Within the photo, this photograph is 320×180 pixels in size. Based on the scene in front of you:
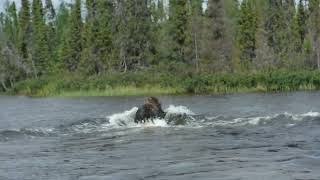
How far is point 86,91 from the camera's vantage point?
70000 mm

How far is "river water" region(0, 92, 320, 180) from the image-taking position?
15906 millimetres

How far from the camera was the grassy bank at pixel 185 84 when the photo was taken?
63.2 meters

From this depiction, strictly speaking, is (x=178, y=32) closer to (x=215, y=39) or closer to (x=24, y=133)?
(x=215, y=39)

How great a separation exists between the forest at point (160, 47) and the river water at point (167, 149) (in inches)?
1494

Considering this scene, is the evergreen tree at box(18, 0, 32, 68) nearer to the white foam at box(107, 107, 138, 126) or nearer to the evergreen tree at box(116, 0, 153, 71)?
the evergreen tree at box(116, 0, 153, 71)

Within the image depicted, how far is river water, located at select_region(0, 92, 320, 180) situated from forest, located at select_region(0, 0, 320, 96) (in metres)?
38.0

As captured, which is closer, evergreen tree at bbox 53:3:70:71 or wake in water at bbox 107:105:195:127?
wake in water at bbox 107:105:195:127

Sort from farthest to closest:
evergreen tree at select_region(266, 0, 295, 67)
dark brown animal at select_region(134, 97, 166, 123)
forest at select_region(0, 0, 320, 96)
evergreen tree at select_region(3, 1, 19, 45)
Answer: evergreen tree at select_region(3, 1, 19, 45) < evergreen tree at select_region(266, 0, 295, 67) < forest at select_region(0, 0, 320, 96) < dark brown animal at select_region(134, 97, 166, 123)

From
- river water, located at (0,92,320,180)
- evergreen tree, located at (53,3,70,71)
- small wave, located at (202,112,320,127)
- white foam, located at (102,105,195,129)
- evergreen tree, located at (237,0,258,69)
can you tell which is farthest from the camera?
evergreen tree, located at (53,3,70,71)

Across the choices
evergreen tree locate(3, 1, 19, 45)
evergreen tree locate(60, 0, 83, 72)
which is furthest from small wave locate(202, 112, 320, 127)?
evergreen tree locate(3, 1, 19, 45)

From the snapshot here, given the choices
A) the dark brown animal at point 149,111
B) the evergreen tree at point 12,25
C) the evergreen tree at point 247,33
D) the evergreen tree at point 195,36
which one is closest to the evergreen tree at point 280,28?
the evergreen tree at point 247,33

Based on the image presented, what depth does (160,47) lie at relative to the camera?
296 ft

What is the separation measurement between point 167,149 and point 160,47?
70.2 meters

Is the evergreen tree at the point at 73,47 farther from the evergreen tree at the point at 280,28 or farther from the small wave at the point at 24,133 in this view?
the small wave at the point at 24,133
